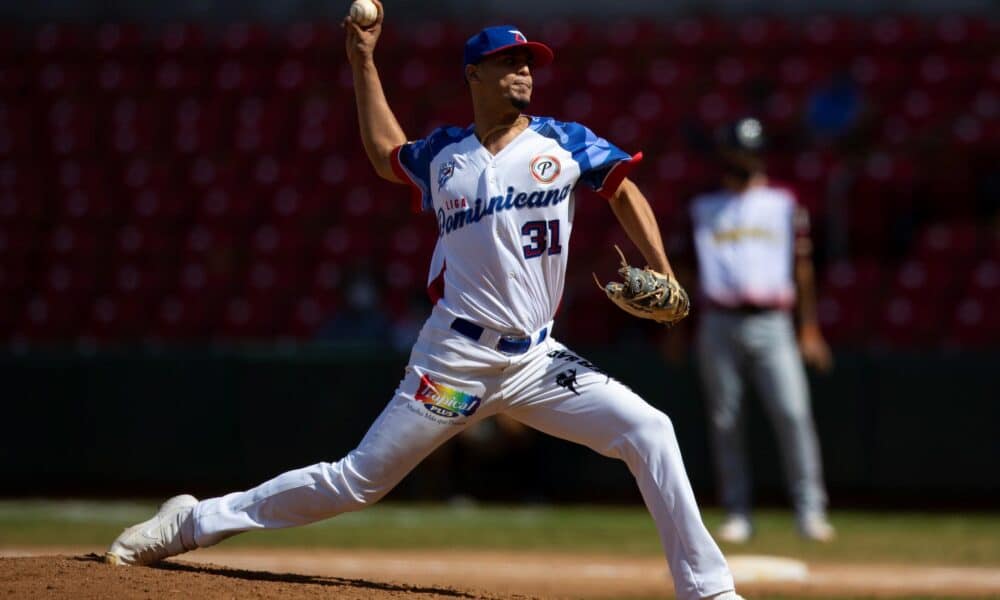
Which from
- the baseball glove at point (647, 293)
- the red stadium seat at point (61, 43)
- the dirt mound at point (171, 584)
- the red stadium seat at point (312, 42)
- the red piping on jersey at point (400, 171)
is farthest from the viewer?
the red stadium seat at point (61, 43)

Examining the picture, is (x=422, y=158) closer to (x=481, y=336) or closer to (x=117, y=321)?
(x=481, y=336)

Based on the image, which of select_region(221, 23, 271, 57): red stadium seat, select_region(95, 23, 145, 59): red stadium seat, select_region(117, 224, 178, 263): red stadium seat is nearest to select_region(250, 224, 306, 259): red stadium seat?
select_region(117, 224, 178, 263): red stadium seat

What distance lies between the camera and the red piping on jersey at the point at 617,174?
4.69m

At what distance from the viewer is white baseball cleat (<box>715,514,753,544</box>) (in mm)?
8359

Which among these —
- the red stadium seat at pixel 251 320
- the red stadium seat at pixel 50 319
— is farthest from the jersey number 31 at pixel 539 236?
the red stadium seat at pixel 50 319

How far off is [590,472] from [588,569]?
141 inches

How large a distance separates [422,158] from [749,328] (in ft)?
14.0

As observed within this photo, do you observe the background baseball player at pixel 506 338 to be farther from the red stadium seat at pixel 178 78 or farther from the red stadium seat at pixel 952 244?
the red stadium seat at pixel 178 78

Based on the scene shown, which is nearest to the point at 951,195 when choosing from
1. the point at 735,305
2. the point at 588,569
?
the point at 735,305

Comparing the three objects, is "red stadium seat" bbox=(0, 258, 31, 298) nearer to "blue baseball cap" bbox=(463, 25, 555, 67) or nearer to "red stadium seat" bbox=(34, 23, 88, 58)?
"red stadium seat" bbox=(34, 23, 88, 58)

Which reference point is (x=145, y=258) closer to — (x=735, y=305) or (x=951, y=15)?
(x=735, y=305)

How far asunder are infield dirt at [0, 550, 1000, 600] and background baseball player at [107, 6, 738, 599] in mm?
260

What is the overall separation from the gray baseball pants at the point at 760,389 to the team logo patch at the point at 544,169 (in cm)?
421

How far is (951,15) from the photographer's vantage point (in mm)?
15344
